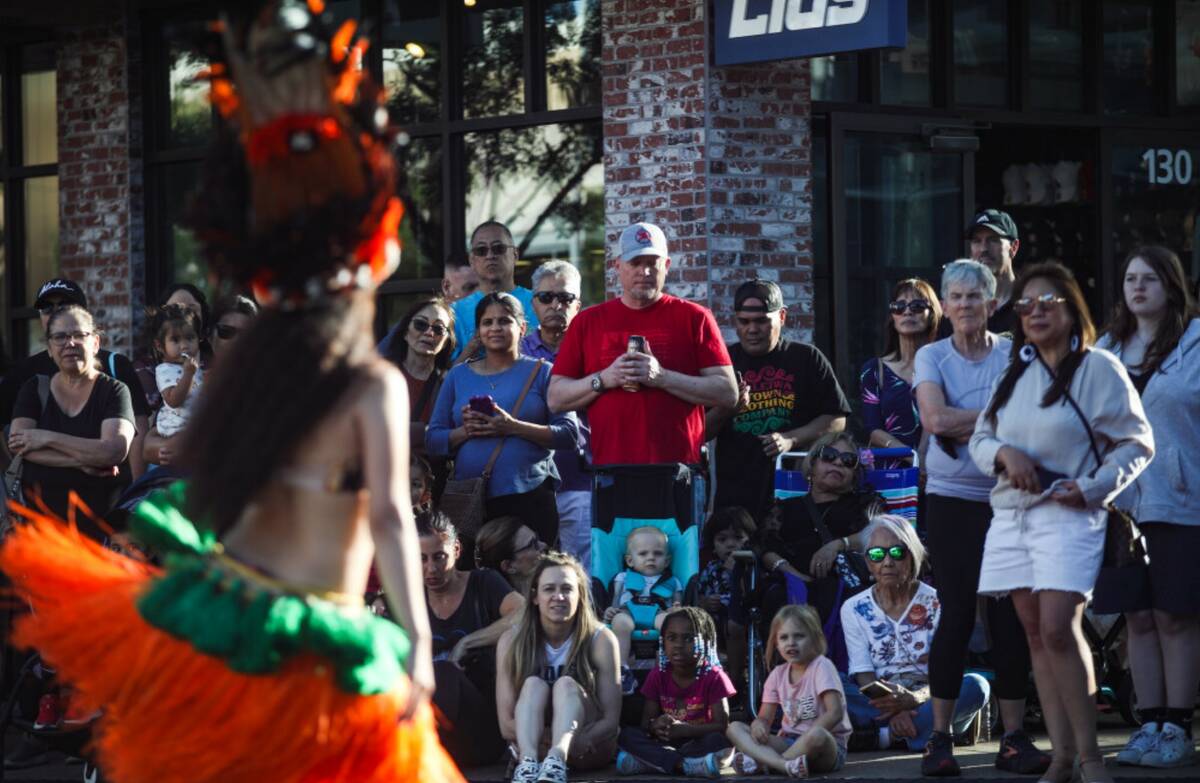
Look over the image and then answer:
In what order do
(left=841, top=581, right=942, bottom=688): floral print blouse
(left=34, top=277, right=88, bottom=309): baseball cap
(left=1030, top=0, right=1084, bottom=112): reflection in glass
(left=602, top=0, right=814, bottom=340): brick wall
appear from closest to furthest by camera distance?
(left=841, top=581, right=942, bottom=688): floral print blouse → (left=34, top=277, right=88, bottom=309): baseball cap → (left=602, top=0, right=814, bottom=340): brick wall → (left=1030, top=0, right=1084, bottom=112): reflection in glass

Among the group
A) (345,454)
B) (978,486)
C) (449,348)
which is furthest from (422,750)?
(449,348)

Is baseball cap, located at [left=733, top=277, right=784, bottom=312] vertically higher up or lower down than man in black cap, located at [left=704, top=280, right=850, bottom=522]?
higher up

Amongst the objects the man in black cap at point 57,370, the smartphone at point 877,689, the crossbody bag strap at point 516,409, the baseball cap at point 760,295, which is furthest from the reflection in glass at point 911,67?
the man in black cap at point 57,370

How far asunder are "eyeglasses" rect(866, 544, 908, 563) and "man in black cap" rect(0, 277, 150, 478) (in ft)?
12.2

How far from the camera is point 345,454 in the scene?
14.9ft

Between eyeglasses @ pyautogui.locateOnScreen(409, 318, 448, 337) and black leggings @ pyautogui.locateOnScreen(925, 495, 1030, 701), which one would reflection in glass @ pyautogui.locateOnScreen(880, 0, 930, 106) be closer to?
eyeglasses @ pyautogui.locateOnScreen(409, 318, 448, 337)

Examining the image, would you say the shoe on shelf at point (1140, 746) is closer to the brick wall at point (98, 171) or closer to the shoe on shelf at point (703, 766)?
the shoe on shelf at point (703, 766)

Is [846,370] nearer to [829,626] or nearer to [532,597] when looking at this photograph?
[829,626]

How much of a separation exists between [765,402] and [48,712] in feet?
12.4

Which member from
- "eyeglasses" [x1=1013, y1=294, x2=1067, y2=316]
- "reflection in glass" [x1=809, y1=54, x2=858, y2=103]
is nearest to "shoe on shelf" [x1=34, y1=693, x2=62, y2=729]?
"eyeglasses" [x1=1013, y1=294, x2=1067, y2=316]

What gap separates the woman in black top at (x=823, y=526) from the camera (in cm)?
926

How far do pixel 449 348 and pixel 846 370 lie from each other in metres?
2.73

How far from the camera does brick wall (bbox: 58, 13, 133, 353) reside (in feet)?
42.9

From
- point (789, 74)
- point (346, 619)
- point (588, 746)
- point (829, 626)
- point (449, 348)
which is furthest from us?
point (789, 74)
